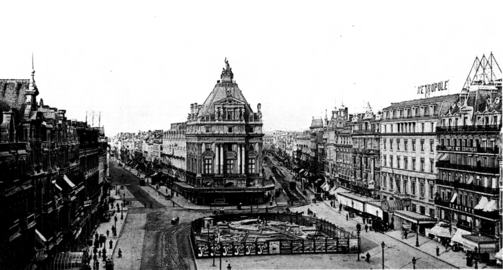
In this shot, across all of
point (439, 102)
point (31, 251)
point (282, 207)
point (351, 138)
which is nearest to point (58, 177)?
point (31, 251)

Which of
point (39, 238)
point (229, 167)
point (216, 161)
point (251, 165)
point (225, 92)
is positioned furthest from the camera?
point (225, 92)

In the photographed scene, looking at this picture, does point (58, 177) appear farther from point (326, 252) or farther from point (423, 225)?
point (423, 225)

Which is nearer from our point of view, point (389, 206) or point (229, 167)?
point (389, 206)

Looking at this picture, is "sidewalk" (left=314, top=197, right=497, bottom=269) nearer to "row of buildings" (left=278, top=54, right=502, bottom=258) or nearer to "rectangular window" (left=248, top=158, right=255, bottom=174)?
"row of buildings" (left=278, top=54, right=502, bottom=258)

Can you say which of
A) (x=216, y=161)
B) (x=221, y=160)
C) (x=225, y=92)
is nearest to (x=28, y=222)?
(x=216, y=161)

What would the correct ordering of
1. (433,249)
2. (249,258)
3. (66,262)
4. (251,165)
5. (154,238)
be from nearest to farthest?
(66,262) → (249,258) → (433,249) → (154,238) → (251,165)

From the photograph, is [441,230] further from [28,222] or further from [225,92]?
[225,92]

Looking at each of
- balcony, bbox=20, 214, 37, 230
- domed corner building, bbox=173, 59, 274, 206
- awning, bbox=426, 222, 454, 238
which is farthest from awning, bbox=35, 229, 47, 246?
domed corner building, bbox=173, 59, 274, 206
